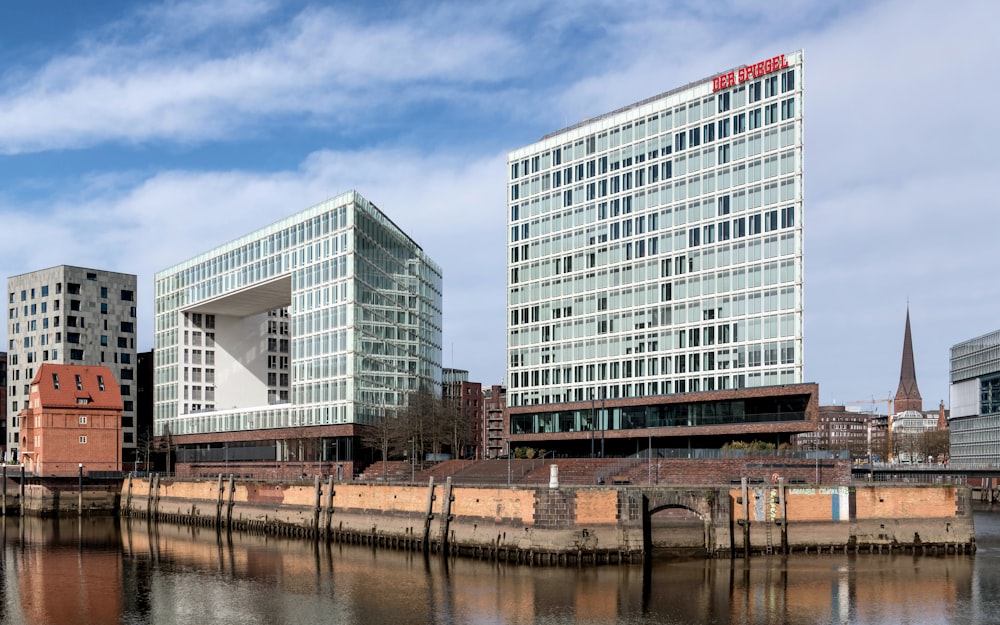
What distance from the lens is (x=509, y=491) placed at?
7444 centimetres

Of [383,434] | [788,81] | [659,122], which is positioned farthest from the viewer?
[383,434]

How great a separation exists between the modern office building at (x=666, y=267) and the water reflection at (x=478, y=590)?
3775 centimetres

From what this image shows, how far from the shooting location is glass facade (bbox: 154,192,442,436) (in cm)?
13875

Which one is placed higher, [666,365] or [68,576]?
[666,365]

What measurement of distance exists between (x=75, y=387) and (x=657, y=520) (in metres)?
111

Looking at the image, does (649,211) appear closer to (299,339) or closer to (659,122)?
(659,122)

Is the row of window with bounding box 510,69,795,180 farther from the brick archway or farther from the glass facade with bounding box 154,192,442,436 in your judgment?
the brick archway

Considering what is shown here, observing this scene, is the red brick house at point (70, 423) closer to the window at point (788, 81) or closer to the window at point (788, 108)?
the window at point (788, 108)

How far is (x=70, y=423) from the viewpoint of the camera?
504 feet

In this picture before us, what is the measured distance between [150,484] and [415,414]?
3447cm

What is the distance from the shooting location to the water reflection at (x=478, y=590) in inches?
2168

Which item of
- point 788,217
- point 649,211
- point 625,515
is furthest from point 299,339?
point 625,515

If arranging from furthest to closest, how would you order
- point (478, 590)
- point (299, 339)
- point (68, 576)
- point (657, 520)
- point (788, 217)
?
point (299, 339) < point (788, 217) < point (68, 576) < point (657, 520) < point (478, 590)

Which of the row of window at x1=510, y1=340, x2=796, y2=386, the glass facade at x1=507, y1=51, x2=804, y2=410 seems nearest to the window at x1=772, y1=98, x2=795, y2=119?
the glass facade at x1=507, y1=51, x2=804, y2=410
